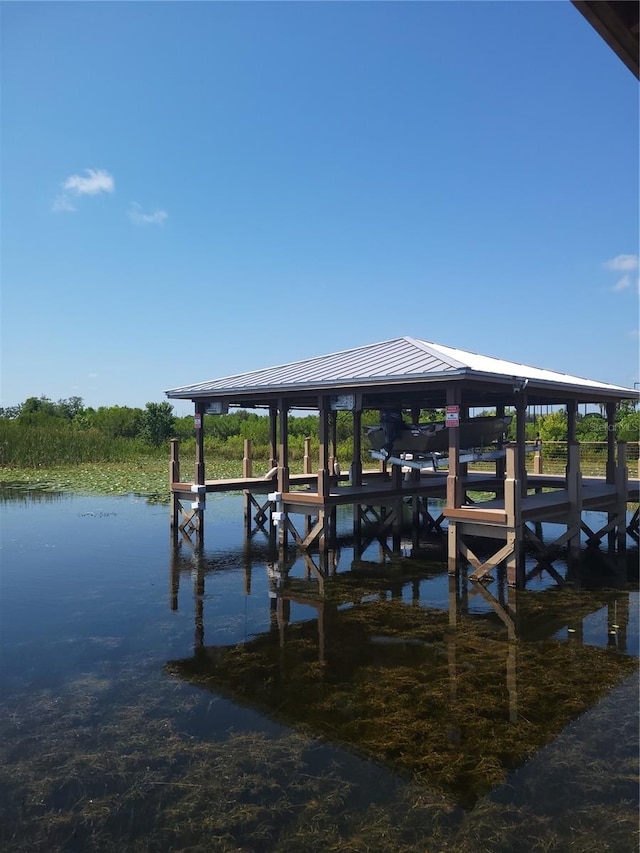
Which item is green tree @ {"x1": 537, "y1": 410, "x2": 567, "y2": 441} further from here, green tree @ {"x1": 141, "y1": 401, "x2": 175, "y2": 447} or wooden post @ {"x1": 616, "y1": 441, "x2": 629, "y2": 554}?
green tree @ {"x1": 141, "y1": 401, "x2": 175, "y2": 447}

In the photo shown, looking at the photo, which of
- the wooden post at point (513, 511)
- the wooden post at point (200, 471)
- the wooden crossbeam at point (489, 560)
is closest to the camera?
the wooden post at point (513, 511)

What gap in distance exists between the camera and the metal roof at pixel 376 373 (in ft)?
34.6

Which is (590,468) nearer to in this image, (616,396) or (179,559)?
(616,396)

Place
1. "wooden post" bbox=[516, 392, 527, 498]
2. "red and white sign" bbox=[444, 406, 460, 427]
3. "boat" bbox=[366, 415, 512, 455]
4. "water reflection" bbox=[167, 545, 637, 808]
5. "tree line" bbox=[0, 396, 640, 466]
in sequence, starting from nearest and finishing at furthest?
1. "water reflection" bbox=[167, 545, 637, 808]
2. "red and white sign" bbox=[444, 406, 460, 427]
3. "wooden post" bbox=[516, 392, 527, 498]
4. "boat" bbox=[366, 415, 512, 455]
5. "tree line" bbox=[0, 396, 640, 466]

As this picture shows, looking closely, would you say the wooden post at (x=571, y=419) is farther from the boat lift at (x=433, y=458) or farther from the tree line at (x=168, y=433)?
the tree line at (x=168, y=433)

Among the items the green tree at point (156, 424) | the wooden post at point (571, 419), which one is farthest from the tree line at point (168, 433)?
the wooden post at point (571, 419)

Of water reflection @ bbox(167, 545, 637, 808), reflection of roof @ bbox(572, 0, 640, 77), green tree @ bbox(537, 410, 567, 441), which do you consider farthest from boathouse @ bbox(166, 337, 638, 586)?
green tree @ bbox(537, 410, 567, 441)

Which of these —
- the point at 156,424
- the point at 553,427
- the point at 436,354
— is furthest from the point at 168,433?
the point at 436,354

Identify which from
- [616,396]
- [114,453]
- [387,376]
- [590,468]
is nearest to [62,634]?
[387,376]

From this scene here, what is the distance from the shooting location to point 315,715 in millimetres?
5656

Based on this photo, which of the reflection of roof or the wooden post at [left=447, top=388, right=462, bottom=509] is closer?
the reflection of roof

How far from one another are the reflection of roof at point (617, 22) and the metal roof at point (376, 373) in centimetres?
767

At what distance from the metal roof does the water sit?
12.2ft

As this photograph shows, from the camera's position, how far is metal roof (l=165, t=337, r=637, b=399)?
10547mm
